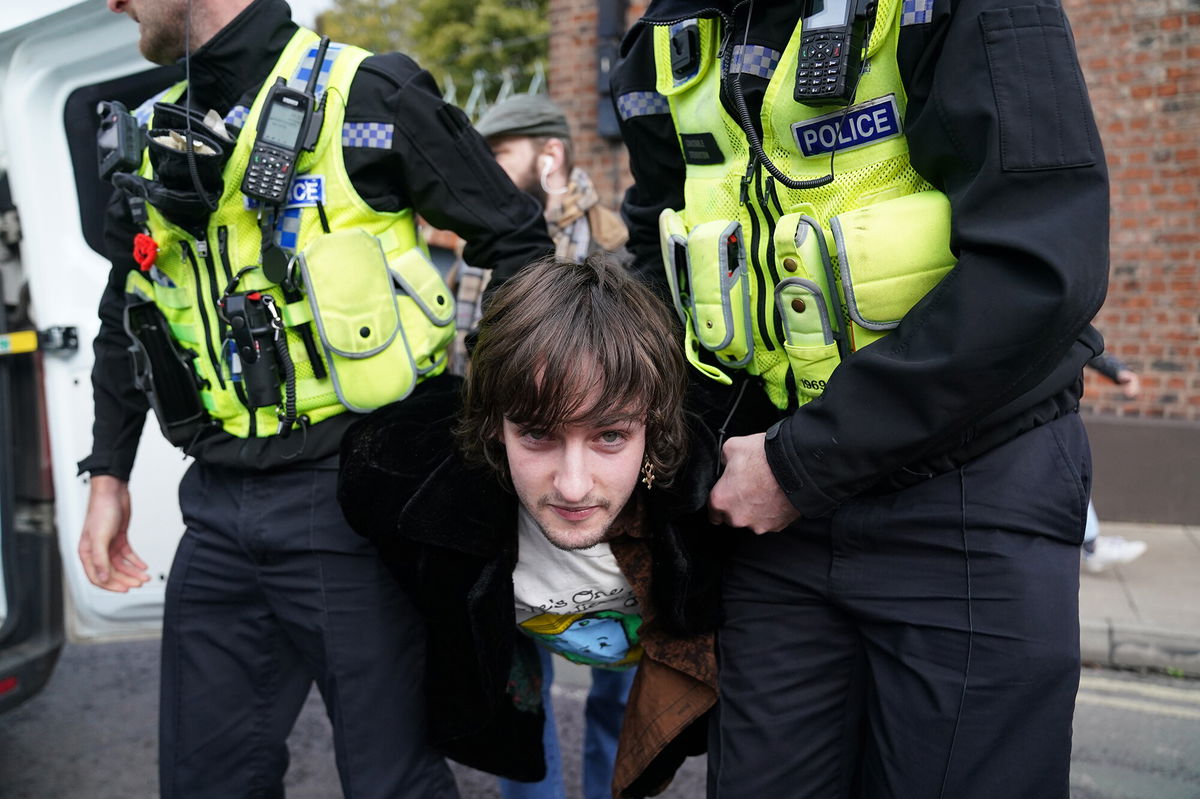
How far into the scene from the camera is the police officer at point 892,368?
122cm

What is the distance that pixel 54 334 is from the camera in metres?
2.57

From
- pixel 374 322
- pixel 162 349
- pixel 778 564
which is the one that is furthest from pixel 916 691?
pixel 162 349

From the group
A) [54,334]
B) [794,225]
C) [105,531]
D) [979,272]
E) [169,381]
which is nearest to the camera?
[979,272]

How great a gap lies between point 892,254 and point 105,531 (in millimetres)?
1765

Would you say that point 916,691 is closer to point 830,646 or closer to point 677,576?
point 830,646

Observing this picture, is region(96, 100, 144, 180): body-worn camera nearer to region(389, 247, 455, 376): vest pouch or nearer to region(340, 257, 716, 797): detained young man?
region(389, 247, 455, 376): vest pouch

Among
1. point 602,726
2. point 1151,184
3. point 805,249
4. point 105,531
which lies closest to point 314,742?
point 602,726

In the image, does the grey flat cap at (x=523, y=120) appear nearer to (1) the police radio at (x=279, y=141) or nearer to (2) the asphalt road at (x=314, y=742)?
(1) the police radio at (x=279, y=141)

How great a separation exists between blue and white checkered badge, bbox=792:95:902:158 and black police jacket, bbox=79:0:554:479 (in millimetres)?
762

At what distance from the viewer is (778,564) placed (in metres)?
1.59

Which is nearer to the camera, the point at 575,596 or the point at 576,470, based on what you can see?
the point at 576,470

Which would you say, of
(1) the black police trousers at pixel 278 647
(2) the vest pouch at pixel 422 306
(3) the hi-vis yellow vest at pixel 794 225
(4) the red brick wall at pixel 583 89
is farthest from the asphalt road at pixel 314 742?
(4) the red brick wall at pixel 583 89

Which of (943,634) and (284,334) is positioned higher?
(284,334)

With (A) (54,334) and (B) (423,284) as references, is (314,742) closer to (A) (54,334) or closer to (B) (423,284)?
(A) (54,334)
